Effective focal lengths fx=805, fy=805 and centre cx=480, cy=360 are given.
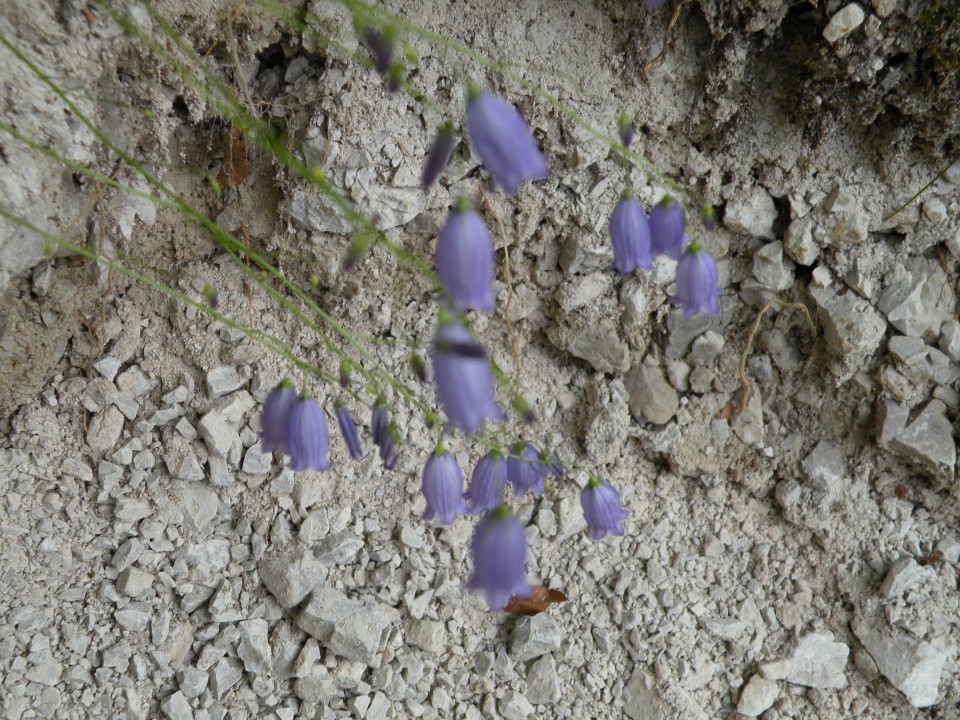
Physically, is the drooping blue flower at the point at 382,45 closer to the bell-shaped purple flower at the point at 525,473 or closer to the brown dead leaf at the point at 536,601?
the bell-shaped purple flower at the point at 525,473

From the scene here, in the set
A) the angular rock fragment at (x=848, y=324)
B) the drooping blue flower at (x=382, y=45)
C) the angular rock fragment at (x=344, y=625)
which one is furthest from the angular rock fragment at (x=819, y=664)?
the drooping blue flower at (x=382, y=45)

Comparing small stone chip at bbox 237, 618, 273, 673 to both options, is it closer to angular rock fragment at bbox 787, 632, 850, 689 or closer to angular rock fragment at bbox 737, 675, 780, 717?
angular rock fragment at bbox 737, 675, 780, 717

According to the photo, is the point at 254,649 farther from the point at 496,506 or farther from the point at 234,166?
the point at 234,166

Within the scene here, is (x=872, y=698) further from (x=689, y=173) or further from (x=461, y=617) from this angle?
(x=689, y=173)

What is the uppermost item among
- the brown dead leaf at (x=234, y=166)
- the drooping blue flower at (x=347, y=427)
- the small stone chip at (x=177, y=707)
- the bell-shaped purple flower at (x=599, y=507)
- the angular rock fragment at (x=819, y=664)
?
the brown dead leaf at (x=234, y=166)

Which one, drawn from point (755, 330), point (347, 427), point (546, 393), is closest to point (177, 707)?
point (347, 427)

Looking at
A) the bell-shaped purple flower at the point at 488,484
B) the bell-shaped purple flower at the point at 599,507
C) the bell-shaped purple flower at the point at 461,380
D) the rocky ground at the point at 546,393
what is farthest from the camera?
the rocky ground at the point at 546,393

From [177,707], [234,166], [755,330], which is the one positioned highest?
[234,166]
